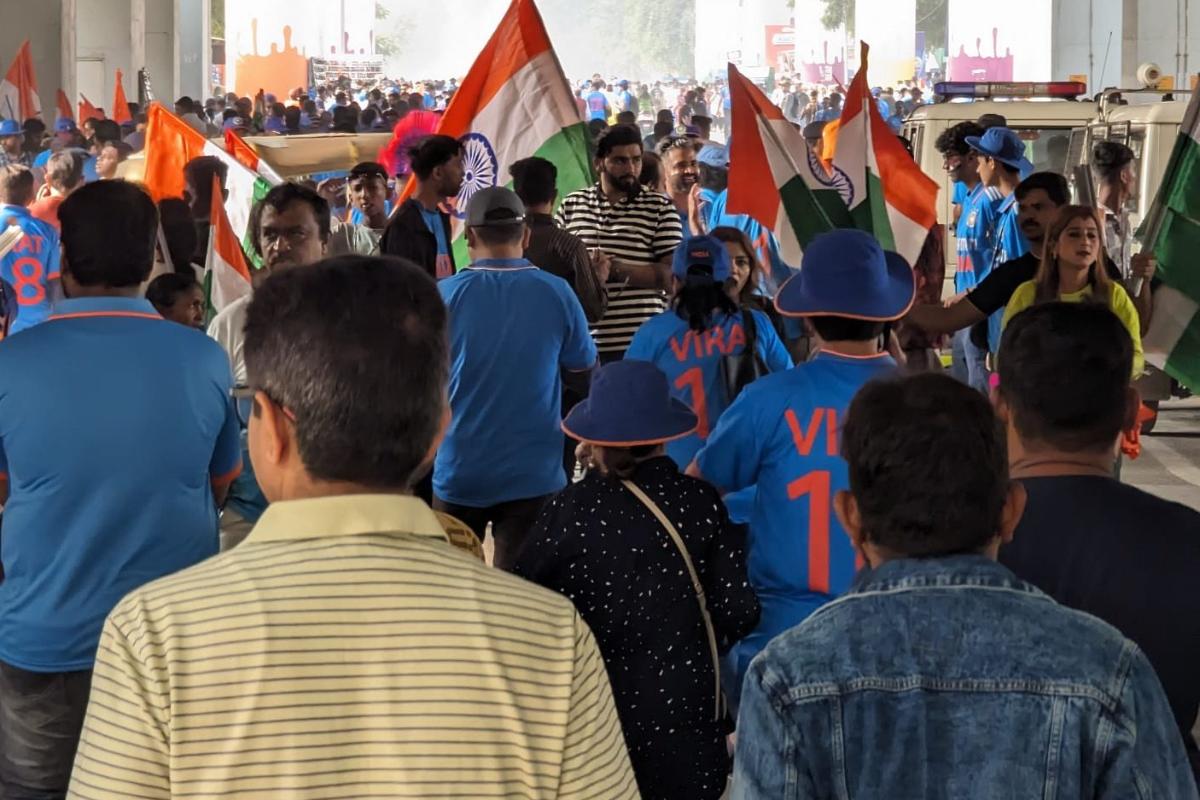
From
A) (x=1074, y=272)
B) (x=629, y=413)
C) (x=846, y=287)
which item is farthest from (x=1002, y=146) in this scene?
(x=629, y=413)

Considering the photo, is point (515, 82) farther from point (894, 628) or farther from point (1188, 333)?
point (894, 628)

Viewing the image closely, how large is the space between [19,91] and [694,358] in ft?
48.1

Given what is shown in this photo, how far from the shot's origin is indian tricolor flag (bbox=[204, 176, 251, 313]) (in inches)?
272

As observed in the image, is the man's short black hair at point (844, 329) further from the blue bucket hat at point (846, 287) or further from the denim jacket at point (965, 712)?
the denim jacket at point (965, 712)

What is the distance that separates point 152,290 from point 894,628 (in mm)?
3865

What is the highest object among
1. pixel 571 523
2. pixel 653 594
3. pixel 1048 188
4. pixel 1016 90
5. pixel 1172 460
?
pixel 1016 90

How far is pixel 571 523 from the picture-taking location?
4238 mm

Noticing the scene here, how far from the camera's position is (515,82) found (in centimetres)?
856

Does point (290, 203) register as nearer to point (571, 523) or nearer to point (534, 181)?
point (534, 181)

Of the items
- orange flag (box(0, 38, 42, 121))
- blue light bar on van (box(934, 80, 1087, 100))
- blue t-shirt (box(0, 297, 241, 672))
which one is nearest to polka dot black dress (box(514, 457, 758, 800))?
blue t-shirt (box(0, 297, 241, 672))

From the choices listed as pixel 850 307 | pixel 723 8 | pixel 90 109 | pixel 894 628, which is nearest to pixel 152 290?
pixel 850 307

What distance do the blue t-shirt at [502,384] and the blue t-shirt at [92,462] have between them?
2008 millimetres

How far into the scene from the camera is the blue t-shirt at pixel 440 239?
7.18 meters

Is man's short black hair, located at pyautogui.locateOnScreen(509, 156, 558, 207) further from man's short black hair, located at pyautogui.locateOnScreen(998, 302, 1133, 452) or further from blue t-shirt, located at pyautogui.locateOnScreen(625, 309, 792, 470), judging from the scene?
man's short black hair, located at pyautogui.locateOnScreen(998, 302, 1133, 452)
